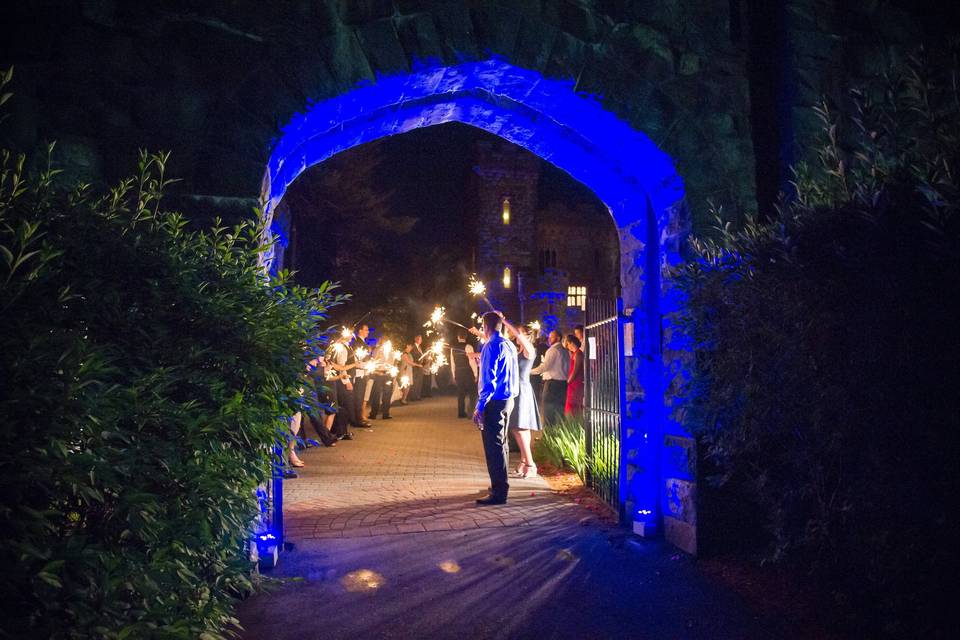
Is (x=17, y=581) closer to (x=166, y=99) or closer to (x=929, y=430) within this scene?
(x=929, y=430)

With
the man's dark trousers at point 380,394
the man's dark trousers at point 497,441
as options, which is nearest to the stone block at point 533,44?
the man's dark trousers at point 497,441

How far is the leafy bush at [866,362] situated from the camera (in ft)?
8.42

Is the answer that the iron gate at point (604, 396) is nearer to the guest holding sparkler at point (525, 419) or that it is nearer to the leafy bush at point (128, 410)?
the guest holding sparkler at point (525, 419)

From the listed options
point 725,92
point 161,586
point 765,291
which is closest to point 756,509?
point 765,291

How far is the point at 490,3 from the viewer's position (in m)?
4.82

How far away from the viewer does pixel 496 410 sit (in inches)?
258

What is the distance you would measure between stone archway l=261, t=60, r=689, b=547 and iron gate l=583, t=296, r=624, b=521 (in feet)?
0.90

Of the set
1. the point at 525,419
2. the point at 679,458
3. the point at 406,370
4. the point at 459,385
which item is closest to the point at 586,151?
the point at 679,458

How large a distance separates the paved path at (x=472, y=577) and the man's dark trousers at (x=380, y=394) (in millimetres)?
8451

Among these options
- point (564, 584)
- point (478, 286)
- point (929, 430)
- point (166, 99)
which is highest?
point (166, 99)

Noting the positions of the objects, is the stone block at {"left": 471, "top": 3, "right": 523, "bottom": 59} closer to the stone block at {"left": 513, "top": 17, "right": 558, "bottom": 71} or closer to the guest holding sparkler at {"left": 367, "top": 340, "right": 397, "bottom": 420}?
the stone block at {"left": 513, "top": 17, "right": 558, "bottom": 71}

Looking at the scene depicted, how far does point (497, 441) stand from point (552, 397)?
477 cm

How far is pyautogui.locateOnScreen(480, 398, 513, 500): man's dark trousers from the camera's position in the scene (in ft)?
21.3

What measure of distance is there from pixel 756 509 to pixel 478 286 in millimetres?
5565
